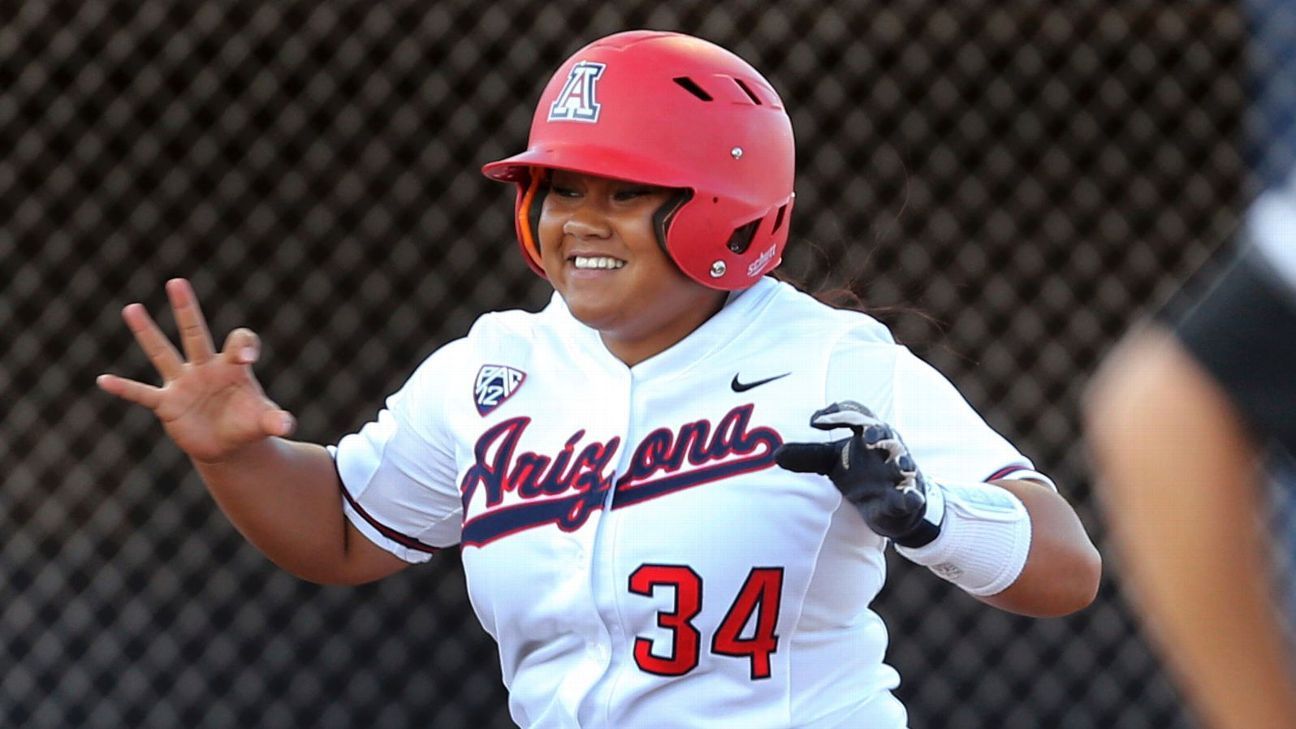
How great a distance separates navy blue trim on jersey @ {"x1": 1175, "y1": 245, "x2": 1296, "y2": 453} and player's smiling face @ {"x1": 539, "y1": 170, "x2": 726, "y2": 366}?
38.8 inches

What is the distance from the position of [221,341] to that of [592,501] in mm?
3065

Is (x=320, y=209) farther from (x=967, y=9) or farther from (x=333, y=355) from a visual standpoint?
(x=967, y=9)

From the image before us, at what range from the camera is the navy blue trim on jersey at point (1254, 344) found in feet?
3.14

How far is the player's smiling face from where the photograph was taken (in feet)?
6.33

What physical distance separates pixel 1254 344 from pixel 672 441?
40.1 inches

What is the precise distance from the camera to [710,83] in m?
1.97

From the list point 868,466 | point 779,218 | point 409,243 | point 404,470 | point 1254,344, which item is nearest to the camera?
point 1254,344

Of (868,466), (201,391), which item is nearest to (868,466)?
(868,466)

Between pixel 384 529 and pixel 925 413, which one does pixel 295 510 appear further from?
pixel 925 413

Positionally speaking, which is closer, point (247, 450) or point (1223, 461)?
point (1223, 461)

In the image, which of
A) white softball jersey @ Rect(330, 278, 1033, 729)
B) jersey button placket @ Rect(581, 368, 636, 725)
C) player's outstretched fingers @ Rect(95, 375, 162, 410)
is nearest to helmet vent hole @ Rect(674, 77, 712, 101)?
white softball jersey @ Rect(330, 278, 1033, 729)

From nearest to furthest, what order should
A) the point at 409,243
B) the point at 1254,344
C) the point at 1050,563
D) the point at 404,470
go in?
the point at 1254,344 < the point at 1050,563 < the point at 404,470 < the point at 409,243

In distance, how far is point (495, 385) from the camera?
80.9 inches

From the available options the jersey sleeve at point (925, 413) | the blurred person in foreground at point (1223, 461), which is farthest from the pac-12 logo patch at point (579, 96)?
the blurred person in foreground at point (1223, 461)
